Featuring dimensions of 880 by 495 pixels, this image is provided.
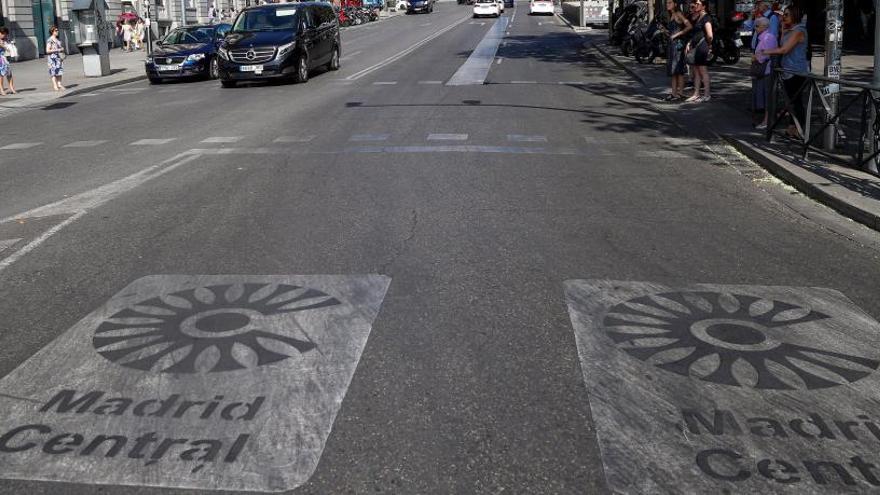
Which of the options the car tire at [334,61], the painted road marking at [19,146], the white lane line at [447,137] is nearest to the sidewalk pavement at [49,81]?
the painted road marking at [19,146]

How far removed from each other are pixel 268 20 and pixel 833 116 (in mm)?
16337

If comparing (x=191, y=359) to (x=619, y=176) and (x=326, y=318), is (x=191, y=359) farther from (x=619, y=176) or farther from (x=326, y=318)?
(x=619, y=176)

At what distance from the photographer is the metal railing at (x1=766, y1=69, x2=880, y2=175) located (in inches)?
376

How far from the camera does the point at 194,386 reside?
442cm

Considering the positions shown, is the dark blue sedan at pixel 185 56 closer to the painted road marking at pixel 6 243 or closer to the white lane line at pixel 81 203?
the white lane line at pixel 81 203

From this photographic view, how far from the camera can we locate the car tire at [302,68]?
22.2 meters

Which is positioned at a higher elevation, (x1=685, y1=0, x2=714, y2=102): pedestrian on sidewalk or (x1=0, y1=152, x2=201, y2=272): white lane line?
(x1=685, y1=0, x2=714, y2=102): pedestrian on sidewalk

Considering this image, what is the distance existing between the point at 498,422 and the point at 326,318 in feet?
5.62

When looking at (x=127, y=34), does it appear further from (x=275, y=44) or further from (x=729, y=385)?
(x=729, y=385)

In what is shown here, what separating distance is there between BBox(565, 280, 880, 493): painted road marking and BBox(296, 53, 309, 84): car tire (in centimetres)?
1740

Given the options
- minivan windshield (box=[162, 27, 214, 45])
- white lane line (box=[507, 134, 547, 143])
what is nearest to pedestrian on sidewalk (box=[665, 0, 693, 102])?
white lane line (box=[507, 134, 547, 143])

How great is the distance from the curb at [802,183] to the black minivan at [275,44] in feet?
41.2

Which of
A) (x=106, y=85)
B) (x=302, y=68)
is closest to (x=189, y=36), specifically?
(x=106, y=85)

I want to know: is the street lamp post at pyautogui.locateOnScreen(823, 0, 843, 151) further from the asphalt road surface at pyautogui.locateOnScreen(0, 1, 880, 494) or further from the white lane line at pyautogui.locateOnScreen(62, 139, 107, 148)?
the white lane line at pyautogui.locateOnScreen(62, 139, 107, 148)
